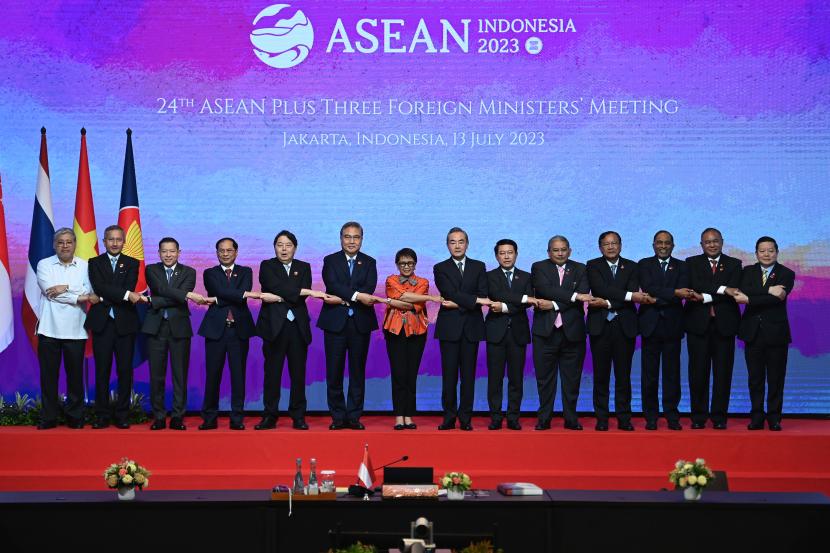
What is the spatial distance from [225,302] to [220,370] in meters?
0.50

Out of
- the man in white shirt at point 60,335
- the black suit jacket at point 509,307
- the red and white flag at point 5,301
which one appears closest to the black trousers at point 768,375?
the black suit jacket at point 509,307

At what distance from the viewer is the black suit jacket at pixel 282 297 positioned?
7695 millimetres

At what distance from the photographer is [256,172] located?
8.77m

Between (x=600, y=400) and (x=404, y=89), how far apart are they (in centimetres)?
302

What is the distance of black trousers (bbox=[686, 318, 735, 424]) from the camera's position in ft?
25.5

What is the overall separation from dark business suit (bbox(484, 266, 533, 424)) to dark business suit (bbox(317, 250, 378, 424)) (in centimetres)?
90

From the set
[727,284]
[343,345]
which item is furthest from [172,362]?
[727,284]

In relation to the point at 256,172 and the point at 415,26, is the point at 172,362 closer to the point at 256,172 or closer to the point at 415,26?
the point at 256,172

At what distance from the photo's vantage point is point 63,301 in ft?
25.2

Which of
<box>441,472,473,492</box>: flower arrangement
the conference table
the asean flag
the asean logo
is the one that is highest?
the asean logo

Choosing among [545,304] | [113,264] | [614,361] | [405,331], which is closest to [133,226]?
[113,264]

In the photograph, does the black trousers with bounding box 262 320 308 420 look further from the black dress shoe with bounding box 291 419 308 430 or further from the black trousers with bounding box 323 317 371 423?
the black trousers with bounding box 323 317 371 423

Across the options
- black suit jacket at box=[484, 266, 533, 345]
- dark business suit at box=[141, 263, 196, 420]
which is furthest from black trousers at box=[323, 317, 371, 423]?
dark business suit at box=[141, 263, 196, 420]

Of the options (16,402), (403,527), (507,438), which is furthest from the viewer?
(16,402)
